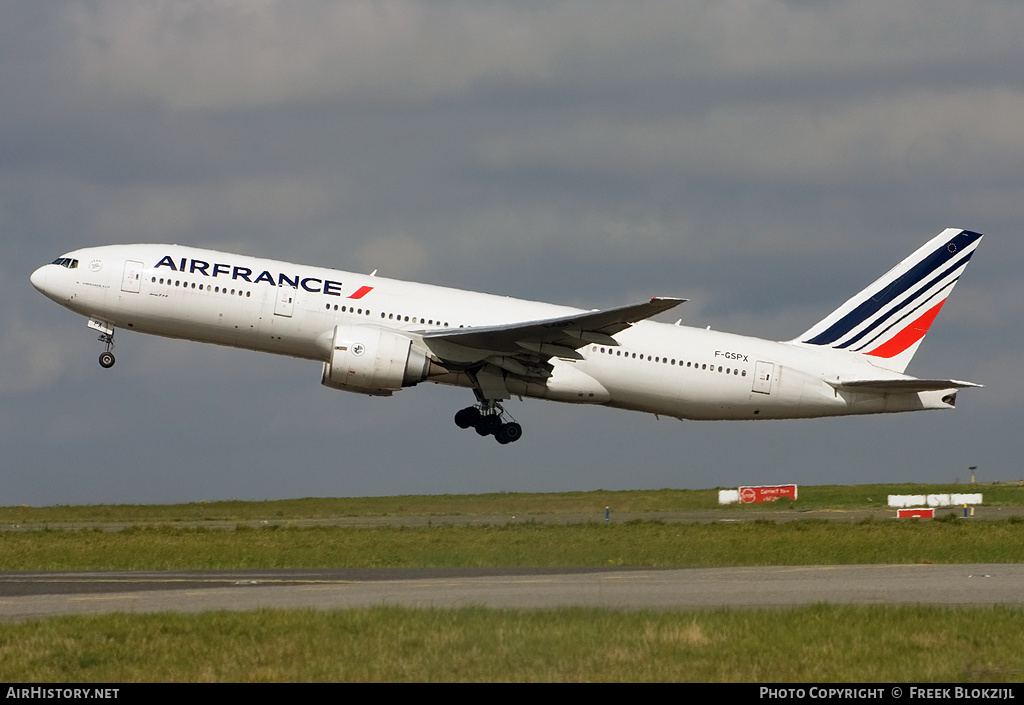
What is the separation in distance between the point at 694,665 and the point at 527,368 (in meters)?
27.0

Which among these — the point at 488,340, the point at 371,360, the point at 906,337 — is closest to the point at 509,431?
the point at 488,340

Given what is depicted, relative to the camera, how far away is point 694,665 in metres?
13.1

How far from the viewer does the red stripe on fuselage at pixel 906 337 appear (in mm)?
44062

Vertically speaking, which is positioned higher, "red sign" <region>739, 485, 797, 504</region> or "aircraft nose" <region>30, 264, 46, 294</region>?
"aircraft nose" <region>30, 264, 46, 294</region>

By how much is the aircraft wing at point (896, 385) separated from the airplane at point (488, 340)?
46 millimetres

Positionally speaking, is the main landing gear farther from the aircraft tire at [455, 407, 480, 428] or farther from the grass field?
the grass field

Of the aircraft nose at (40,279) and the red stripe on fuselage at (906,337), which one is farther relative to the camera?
the red stripe on fuselage at (906,337)

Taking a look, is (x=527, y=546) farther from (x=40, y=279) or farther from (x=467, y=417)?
(x=40, y=279)

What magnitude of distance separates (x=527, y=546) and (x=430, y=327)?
10.3 metres

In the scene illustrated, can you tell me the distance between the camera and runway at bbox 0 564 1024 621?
17.4 metres

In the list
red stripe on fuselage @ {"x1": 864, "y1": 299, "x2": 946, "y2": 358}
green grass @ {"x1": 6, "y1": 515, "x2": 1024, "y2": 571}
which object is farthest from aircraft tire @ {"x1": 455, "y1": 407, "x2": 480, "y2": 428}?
red stripe on fuselage @ {"x1": 864, "y1": 299, "x2": 946, "y2": 358}

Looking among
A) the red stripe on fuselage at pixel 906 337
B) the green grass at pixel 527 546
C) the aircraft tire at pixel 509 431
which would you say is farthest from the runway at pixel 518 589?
the red stripe on fuselage at pixel 906 337

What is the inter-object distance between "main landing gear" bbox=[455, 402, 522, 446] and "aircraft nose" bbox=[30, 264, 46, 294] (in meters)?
13.3

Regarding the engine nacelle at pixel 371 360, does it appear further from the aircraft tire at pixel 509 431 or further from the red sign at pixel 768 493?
the red sign at pixel 768 493
